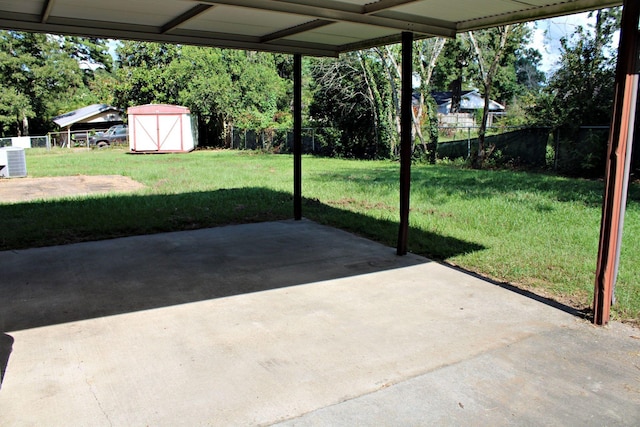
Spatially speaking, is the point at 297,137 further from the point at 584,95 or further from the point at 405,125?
the point at 584,95

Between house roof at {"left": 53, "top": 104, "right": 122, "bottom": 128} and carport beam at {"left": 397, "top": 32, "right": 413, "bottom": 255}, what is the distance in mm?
32683

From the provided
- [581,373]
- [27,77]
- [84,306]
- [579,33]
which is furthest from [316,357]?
[27,77]

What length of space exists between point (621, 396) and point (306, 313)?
2.27 metres

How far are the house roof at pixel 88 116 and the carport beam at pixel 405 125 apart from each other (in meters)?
32.7

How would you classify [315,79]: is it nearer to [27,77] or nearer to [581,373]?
[581,373]

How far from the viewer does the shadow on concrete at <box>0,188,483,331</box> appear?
439 centimetres

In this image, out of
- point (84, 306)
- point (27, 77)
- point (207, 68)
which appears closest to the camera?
point (84, 306)

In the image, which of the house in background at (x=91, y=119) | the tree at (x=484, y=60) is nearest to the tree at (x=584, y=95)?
the tree at (x=484, y=60)

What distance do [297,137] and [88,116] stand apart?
1248 inches

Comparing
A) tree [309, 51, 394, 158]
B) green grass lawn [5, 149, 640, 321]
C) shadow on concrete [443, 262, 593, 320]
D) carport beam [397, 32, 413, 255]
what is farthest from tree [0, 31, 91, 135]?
shadow on concrete [443, 262, 593, 320]

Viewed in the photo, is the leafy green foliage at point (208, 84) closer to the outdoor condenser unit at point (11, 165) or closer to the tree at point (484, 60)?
the tree at point (484, 60)

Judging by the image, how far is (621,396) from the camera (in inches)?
116

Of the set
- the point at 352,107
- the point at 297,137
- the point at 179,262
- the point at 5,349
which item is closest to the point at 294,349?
the point at 5,349

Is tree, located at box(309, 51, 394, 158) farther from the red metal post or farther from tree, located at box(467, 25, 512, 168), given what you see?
the red metal post
